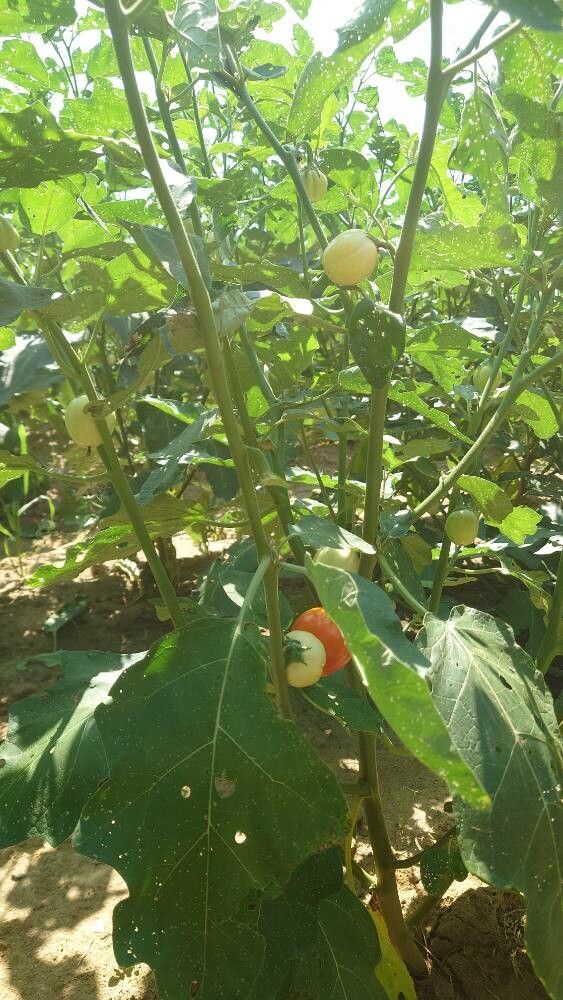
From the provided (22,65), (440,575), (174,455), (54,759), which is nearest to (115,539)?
(174,455)

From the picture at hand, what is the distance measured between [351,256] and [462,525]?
1.58ft

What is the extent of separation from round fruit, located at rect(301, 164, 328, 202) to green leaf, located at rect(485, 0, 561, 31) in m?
0.66

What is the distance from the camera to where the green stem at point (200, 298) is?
1.95ft

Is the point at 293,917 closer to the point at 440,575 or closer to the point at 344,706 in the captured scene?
the point at 344,706

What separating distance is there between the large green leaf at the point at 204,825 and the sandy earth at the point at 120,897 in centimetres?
75

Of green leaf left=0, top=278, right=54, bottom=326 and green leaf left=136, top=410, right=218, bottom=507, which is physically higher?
green leaf left=0, top=278, right=54, bottom=326

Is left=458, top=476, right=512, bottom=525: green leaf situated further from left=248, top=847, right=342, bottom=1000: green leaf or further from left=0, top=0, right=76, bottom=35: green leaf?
left=0, top=0, right=76, bottom=35: green leaf

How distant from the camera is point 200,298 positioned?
2.18 ft

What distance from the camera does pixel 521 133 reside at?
2.88ft

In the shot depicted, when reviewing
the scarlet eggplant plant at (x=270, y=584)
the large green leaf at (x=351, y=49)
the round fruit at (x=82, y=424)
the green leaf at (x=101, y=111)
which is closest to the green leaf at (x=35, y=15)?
the scarlet eggplant plant at (x=270, y=584)

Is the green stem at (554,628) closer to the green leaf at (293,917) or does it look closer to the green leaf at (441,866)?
the green leaf at (441,866)

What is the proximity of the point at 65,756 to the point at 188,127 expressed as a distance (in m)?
1.10

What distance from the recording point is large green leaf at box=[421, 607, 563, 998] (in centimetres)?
76

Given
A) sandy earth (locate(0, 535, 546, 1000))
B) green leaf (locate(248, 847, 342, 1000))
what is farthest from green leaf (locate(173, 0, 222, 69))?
sandy earth (locate(0, 535, 546, 1000))
